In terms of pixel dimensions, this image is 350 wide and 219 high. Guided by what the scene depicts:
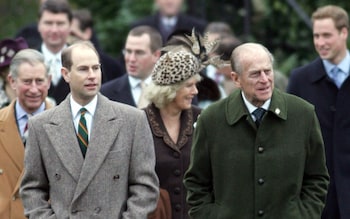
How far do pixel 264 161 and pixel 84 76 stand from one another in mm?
1509

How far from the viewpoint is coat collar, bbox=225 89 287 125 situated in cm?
835

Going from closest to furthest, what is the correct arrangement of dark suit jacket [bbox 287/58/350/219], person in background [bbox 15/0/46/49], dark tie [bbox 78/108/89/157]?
dark tie [bbox 78/108/89/157], dark suit jacket [bbox 287/58/350/219], person in background [bbox 15/0/46/49]

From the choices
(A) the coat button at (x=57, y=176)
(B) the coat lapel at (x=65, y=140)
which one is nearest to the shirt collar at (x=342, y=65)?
(B) the coat lapel at (x=65, y=140)

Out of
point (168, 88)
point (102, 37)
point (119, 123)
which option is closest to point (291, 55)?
point (102, 37)

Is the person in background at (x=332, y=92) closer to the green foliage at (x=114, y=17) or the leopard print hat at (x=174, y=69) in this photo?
the leopard print hat at (x=174, y=69)

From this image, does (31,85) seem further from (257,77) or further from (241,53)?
(257,77)

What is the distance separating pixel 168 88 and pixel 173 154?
542mm

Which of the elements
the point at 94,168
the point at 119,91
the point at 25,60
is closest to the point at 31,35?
the point at 119,91

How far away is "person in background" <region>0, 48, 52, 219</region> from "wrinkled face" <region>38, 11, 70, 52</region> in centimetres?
224

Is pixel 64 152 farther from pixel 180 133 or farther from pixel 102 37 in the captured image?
pixel 102 37

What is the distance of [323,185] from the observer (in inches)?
331

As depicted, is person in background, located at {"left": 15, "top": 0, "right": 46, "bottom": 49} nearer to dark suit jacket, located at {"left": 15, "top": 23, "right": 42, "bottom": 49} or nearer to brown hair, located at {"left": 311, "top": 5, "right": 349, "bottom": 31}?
dark suit jacket, located at {"left": 15, "top": 23, "right": 42, "bottom": 49}

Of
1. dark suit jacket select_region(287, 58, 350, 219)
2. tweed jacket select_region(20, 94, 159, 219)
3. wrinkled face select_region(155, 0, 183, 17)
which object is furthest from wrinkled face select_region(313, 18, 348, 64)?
wrinkled face select_region(155, 0, 183, 17)

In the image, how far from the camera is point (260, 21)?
15312 mm
